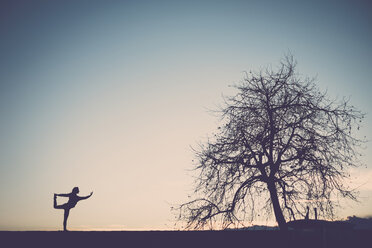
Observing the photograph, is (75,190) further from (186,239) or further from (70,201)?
(186,239)

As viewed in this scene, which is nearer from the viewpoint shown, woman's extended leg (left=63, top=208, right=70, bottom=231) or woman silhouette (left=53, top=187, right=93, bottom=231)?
woman's extended leg (left=63, top=208, right=70, bottom=231)

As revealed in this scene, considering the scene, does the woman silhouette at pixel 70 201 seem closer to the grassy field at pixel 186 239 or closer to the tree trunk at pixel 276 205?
the grassy field at pixel 186 239

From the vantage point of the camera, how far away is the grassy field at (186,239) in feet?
30.5

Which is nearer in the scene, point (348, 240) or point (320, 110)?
point (348, 240)

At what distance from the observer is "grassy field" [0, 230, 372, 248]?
9.29 metres

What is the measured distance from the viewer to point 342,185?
529 inches

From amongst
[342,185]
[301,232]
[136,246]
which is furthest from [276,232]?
[136,246]

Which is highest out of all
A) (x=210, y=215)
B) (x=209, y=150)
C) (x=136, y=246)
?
(x=209, y=150)

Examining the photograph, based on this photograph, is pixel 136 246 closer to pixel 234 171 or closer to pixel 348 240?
pixel 234 171

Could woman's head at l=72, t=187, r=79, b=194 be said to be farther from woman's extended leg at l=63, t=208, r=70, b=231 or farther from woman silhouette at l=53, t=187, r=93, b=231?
woman's extended leg at l=63, t=208, r=70, b=231

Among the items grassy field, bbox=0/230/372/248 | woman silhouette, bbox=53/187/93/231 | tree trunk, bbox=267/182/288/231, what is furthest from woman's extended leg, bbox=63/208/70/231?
tree trunk, bbox=267/182/288/231

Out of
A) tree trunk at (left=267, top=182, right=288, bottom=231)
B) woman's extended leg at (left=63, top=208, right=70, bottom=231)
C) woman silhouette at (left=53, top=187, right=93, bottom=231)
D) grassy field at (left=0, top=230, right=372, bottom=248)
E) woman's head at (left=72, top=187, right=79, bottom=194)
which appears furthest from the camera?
tree trunk at (left=267, top=182, right=288, bottom=231)

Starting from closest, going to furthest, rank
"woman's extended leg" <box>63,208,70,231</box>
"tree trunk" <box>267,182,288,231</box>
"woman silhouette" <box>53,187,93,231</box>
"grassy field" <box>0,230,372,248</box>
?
1. "grassy field" <box>0,230,372,248</box>
2. "woman's extended leg" <box>63,208,70,231</box>
3. "woman silhouette" <box>53,187,93,231</box>
4. "tree trunk" <box>267,182,288,231</box>

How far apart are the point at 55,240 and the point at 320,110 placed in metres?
13.0
